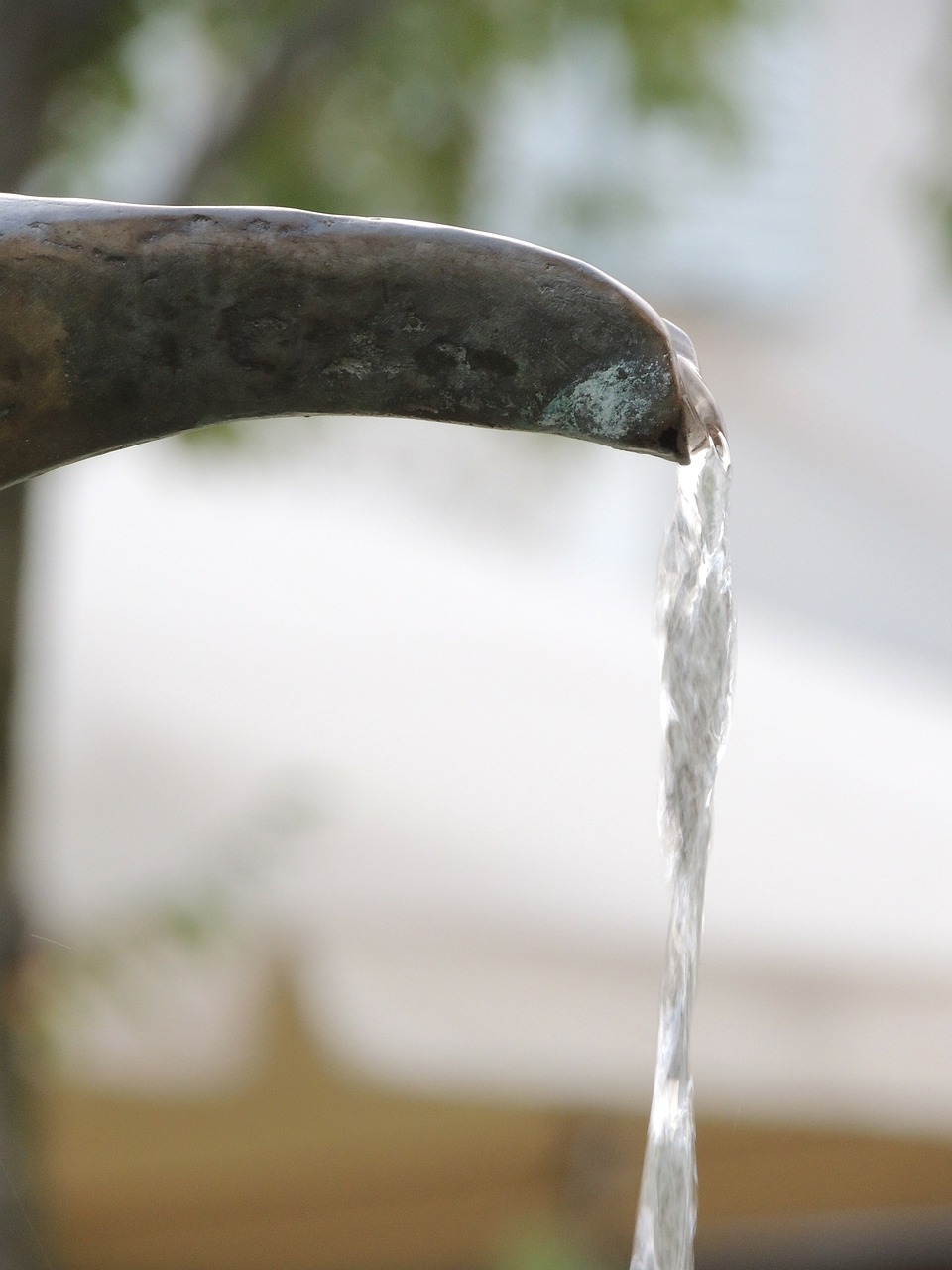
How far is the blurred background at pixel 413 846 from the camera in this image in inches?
78.5

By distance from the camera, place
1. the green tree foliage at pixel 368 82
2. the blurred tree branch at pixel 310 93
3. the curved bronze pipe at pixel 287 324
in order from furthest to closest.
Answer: the green tree foliage at pixel 368 82
the blurred tree branch at pixel 310 93
the curved bronze pipe at pixel 287 324

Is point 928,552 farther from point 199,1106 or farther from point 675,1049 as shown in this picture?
point 675,1049

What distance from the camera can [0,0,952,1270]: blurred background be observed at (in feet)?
6.54

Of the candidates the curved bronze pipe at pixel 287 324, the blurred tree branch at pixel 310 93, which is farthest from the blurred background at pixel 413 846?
the curved bronze pipe at pixel 287 324

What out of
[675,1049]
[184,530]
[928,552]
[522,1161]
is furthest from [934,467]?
[675,1049]

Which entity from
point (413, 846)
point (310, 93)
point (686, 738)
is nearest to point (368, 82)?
point (310, 93)

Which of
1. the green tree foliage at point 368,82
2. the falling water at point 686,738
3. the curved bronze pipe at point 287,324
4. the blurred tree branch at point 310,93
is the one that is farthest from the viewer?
the green tree foliage at point 368,82

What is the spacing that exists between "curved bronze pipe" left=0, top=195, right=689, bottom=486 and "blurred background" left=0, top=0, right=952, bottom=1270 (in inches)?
57.1

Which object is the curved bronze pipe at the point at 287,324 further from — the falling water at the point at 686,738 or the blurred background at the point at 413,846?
the blurred background at the point at 413,846

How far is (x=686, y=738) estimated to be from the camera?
0.60 m

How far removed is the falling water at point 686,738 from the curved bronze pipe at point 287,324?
126mm

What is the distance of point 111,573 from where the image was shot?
274 centimetres

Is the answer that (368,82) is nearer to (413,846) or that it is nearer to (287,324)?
(413,846)

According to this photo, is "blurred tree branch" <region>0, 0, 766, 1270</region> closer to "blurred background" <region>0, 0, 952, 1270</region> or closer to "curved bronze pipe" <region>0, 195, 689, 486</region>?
"blurred background" <region>0, 0, 952, 1270</region>
